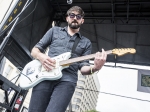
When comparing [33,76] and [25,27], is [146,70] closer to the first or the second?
[25,27]

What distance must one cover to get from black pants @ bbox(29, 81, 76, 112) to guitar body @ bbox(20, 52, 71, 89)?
0.06 metres

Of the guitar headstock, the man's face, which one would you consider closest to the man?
the man's face

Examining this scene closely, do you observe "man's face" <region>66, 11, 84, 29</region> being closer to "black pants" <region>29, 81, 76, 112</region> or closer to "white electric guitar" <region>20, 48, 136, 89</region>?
"white electric guitar" <region>20, 48, 136, 89</region>

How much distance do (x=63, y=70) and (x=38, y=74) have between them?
0.22m

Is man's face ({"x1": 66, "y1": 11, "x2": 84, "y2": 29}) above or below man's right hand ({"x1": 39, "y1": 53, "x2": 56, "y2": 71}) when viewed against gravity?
above

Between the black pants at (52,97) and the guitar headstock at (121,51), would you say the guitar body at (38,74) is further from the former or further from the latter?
the guitar headstock at (121,51)

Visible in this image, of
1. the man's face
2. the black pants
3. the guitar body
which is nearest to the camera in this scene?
the black pants

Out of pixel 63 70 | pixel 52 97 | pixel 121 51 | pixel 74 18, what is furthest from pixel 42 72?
pixel 121 51

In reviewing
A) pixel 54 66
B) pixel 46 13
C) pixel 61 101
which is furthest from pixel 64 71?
pixel 46 13

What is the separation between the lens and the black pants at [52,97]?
1.24m

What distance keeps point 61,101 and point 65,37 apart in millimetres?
657

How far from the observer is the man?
1.28m

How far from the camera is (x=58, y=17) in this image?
620 cm

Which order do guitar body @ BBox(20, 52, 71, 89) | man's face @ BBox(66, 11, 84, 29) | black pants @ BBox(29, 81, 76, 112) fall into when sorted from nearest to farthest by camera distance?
black pants @ BBox(29, 81, 76, 112) → guitar body @ BBox(20, 52, 71, 89) → man's face @ BBox(66, 11, 84, 29)
